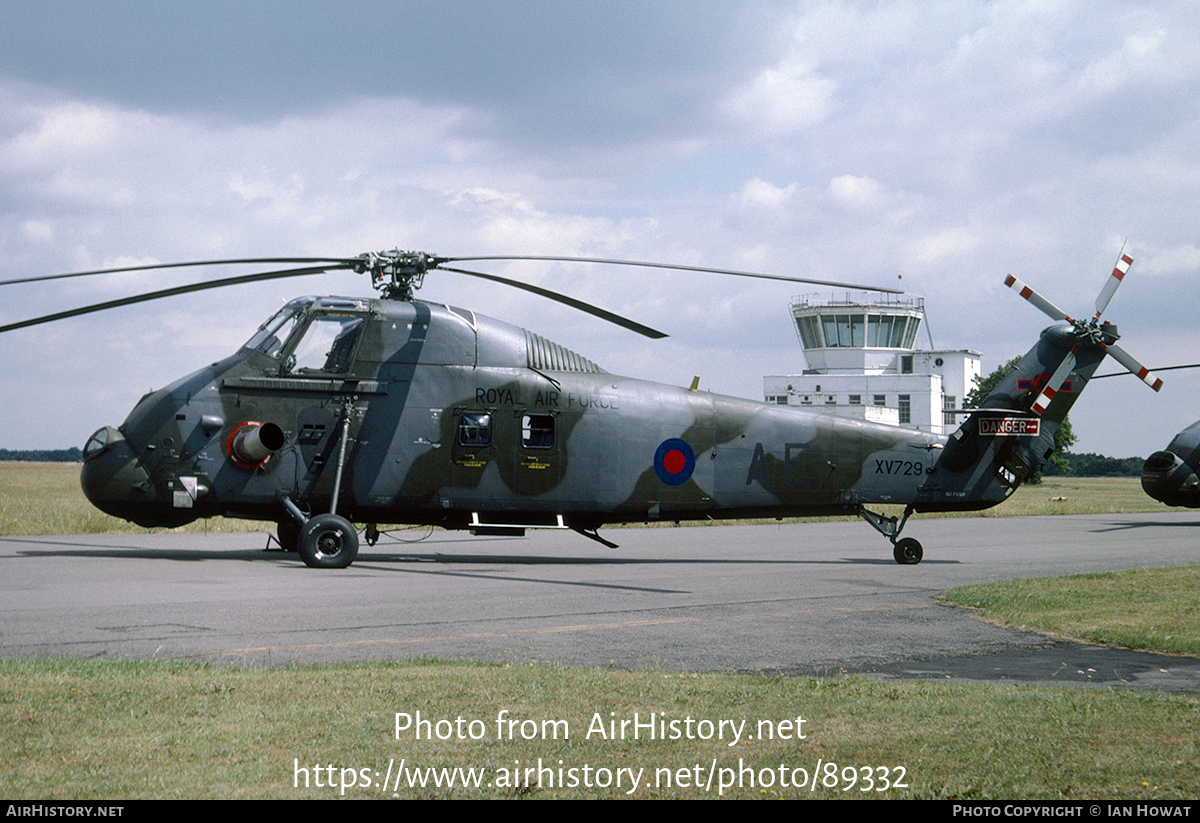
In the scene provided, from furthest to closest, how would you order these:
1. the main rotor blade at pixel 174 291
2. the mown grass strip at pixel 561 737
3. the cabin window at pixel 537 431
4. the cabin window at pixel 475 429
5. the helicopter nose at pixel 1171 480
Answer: the helicopter nose at pixel 1171 480 → the cabin window at pixel 537 431 → the cabin window at pixel 475 429 → the main rotor blade at pixel 174 291 → the mown grass strip at pixel 561 737

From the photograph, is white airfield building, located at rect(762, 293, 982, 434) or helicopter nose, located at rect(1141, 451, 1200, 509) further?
white airfield building, located at rect(762, 293, 982, 434)

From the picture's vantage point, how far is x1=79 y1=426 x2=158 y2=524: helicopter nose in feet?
→ 59.7

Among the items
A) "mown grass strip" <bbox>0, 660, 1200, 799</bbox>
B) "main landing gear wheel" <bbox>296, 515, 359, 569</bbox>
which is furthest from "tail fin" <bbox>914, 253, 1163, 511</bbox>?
"mown grass strip" <bbox>0, 660, 1200, 799</bbox>

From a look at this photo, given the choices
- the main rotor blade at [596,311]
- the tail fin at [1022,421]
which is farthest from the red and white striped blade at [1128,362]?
the main rotor blade at [596,311]

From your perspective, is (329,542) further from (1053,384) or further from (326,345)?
(1053,384)

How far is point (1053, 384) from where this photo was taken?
2156cm

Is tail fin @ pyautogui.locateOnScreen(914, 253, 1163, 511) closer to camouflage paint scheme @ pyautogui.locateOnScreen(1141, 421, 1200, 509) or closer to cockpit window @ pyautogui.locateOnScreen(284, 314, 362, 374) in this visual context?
cockpit window @ pyautogui.locateOnScreen(284, 314, 362, 374)

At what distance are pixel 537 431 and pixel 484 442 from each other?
3.38 feet

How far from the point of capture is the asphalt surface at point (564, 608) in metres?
9.34

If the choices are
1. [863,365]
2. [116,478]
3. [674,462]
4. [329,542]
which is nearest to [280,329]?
[116,478]

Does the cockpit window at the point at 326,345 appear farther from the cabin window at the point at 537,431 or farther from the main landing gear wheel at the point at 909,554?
the main landing gear wheel at the point at 909,554

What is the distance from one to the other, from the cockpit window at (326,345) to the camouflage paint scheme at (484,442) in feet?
0.09

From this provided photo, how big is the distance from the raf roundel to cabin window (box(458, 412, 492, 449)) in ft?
10.9
